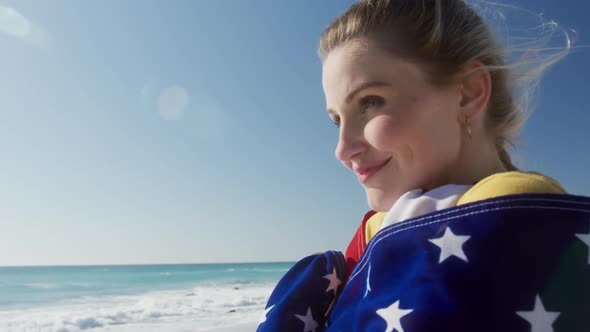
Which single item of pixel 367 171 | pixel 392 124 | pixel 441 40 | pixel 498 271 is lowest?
pixel 498 271

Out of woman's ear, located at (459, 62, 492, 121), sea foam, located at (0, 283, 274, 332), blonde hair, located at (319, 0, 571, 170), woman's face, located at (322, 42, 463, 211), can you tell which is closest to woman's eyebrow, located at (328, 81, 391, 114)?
woman's face, located at (322, 42, 463, 211)

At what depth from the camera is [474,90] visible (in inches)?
47.8

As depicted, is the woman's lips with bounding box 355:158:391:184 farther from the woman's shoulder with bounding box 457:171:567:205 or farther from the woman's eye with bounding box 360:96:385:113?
the woman's shoulder with bounding box 457:171:567:205

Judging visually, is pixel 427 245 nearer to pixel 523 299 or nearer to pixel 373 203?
pixel 523 299

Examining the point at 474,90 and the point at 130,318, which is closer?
the point at 474,90

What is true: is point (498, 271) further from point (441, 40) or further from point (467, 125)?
point (441, 40)

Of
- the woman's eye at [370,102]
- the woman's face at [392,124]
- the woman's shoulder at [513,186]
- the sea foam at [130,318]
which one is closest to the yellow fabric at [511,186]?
the woman's shoulder at [513,186]

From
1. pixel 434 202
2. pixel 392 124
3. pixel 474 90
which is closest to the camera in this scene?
pixel 434 202

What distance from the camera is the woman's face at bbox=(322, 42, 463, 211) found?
1104 millimetres

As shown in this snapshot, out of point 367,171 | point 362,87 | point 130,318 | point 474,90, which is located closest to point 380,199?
point 367,171

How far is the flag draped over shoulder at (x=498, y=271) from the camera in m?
0.68

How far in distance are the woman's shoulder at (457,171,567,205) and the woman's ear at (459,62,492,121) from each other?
1.30ft

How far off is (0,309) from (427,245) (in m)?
15.3

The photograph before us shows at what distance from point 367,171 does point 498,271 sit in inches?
21.1
